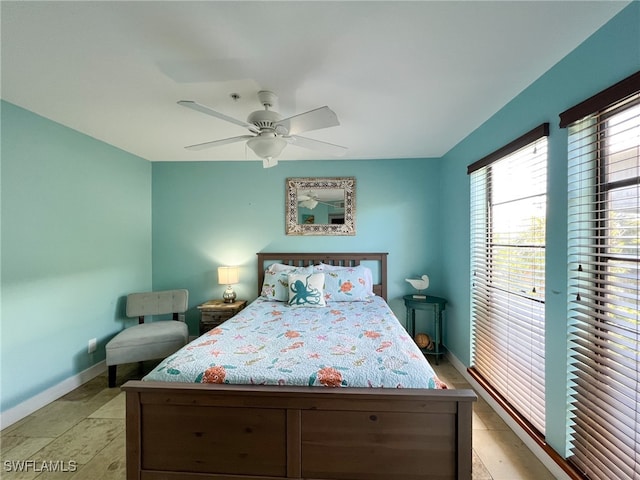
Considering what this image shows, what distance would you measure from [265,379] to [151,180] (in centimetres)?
342

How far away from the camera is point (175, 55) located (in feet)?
5.03

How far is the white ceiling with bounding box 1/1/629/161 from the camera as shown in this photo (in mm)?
1245

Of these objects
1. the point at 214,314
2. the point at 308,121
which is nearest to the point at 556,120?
the point at 308,121

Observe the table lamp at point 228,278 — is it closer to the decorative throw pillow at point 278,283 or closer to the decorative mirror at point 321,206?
the decorative throw pillow at point 278,283

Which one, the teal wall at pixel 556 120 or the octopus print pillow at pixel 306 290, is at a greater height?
the teal wall at pixel 556 120

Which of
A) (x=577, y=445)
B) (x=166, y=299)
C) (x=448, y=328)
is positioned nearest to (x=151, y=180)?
(x=166, y=299)

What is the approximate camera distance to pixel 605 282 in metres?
1.33

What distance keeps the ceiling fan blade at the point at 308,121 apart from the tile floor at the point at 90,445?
93.7 inches

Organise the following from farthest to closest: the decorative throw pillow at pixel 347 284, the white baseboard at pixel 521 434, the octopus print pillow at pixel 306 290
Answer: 1. the decorative throw pillow at pixel 347 284
2. the octopus print pillow at pixel 306 290
3. the white baseboard at pixel 521 434

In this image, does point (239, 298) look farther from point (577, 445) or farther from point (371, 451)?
point (577, 445)

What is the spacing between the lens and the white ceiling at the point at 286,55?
1.25 metres

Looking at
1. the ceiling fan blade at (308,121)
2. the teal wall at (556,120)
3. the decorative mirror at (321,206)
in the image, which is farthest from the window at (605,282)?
the decorative mirror at (321,206)

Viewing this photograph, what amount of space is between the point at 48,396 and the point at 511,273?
412 centimetres

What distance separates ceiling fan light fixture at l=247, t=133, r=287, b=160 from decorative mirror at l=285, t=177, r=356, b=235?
1.61 metres
